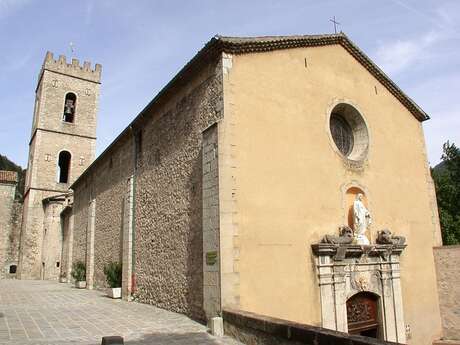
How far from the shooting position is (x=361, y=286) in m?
9.15

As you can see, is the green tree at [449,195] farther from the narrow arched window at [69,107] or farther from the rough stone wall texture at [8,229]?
the rough stone wall texture at [8,229]

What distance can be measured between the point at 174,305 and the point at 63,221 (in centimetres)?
1889

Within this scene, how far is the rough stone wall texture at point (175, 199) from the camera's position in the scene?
8.63 m

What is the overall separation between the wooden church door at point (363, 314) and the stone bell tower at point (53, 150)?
830 inches

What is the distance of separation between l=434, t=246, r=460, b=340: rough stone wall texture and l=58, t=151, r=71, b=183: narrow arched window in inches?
990

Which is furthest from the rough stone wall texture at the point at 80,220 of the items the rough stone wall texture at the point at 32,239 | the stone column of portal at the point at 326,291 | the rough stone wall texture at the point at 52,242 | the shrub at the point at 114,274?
the stone column of portal at the point at 326,291

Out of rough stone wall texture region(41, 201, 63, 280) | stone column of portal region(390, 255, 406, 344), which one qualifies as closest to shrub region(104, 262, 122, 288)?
stone column of portal region(390, 255, 406, 344)

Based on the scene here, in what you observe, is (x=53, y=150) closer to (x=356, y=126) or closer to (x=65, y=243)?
(x=65, y=243)

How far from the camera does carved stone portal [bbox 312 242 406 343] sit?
27.6 feet

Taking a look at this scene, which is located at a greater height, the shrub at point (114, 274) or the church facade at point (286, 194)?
the church facade at point (286, 194)

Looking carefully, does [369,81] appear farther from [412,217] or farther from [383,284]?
[383,284]

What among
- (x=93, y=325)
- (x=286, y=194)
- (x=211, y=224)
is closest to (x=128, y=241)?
(x=93, y=325)

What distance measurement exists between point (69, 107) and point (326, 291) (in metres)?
26.6

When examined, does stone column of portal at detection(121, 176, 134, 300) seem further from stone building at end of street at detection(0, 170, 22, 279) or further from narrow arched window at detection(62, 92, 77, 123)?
narrow arched window at detection(62, 92, 77, 123)
